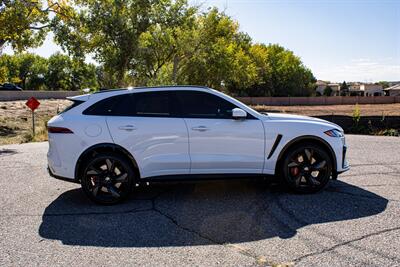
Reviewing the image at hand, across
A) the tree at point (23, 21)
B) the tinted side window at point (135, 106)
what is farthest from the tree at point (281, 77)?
the tinted side window at point (135, 106)

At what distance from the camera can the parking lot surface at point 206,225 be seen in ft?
13.6

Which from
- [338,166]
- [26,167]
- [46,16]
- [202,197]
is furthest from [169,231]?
[46,16]

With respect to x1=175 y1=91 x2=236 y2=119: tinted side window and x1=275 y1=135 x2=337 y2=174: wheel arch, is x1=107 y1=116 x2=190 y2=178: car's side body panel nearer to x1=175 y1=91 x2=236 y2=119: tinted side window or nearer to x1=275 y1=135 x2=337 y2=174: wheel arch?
x1=175 y1=91 x2=236 y2=119: tinted side window

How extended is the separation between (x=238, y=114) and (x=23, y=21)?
1662cm

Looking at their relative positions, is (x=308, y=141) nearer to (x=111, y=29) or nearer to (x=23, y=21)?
(x=23, y=21)

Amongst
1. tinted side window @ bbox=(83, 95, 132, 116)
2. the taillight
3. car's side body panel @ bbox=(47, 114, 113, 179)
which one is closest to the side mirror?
tinted side window @ bbox=(83, 95, 132, 116)

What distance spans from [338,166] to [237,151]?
1623 millimetres

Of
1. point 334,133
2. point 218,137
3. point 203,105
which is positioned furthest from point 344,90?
point 218,137

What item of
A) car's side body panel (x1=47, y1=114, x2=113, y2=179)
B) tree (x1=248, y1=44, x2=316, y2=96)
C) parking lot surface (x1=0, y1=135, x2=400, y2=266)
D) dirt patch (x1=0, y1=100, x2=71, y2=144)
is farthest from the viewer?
tree (x1=248, y1=44, x2=316, y2=96)

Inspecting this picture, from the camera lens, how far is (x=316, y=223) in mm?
5047

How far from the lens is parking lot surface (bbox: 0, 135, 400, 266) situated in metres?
4.13

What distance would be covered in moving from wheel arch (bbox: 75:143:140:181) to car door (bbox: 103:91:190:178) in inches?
2.3

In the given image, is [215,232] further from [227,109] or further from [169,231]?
[227,109]

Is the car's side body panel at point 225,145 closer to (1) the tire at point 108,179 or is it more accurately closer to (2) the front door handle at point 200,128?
(2) the front door handle at point 200,128
